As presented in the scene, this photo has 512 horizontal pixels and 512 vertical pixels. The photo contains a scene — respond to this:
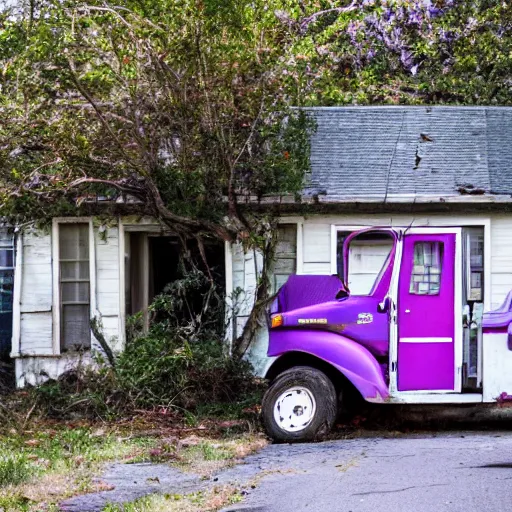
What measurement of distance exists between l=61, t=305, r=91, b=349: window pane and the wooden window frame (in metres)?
0.11

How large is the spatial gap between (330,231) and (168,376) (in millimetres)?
2787

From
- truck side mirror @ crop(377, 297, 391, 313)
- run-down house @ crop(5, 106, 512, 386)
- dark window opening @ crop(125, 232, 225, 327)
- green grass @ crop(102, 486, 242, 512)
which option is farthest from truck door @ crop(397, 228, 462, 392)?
green grass @ crop(102, 486, 242, 512)

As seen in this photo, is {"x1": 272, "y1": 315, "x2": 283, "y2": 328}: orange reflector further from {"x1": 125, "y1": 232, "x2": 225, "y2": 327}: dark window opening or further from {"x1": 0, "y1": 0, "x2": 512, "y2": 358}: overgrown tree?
{"x1": 125, "y1": 232, "x2": 225, "y2": 327}: dark window opening

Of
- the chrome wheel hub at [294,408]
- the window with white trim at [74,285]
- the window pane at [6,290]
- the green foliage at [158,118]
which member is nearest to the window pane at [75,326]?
the window with white trim at [74,285]

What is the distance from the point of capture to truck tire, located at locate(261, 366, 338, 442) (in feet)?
38.5

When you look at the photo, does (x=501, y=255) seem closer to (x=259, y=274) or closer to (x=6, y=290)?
(x=259, y=274)

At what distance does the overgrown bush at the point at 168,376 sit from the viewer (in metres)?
13.6

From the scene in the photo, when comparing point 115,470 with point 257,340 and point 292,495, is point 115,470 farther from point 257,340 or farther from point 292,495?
point 257,340

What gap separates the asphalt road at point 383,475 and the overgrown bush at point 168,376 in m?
2.34

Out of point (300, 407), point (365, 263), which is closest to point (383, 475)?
point (300, 407)

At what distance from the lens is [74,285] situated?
1526cm

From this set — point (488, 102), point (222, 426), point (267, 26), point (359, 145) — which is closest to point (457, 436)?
point (222, 426)

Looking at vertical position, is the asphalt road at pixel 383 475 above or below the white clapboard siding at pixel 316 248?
below

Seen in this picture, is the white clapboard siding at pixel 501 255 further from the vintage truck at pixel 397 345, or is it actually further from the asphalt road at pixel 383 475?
the asphalt road at pixel 383 475
